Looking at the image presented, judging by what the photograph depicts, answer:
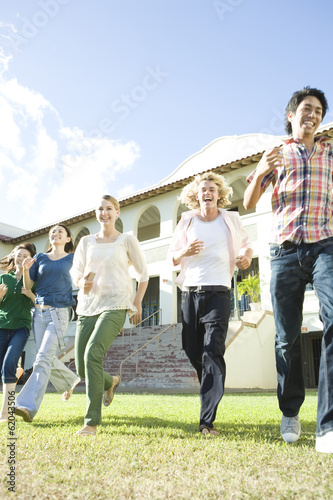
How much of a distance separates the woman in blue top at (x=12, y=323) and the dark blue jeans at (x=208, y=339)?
1977 millimetres

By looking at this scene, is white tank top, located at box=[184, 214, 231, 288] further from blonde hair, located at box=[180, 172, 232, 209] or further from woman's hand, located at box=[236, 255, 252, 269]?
blonde hair, located at box=[180, 172, 232, 209]

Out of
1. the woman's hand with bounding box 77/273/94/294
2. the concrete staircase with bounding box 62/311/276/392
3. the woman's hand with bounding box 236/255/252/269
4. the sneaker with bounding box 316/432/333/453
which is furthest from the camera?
the concrete staircase with bounding box 62/311/276/392

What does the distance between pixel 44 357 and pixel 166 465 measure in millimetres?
2458

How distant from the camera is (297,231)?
3.16 metres

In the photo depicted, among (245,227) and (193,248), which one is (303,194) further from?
(245,227)

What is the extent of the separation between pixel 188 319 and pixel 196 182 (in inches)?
58.2

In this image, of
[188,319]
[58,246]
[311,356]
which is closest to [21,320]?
[58,246]

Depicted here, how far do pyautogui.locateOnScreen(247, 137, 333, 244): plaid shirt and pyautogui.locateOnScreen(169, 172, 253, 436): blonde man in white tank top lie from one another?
82 cm

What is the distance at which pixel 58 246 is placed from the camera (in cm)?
527

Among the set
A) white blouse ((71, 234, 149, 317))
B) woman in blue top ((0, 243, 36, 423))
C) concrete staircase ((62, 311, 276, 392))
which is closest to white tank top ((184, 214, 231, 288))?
white blouse ((71, 234, 149, 317))

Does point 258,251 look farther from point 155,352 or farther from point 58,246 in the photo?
point 58,246

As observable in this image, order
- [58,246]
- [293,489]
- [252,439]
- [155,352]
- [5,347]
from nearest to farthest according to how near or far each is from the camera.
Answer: [293,489]
[252,439]
[5,347]
[58,246]
[155,352]

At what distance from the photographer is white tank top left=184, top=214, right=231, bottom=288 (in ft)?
13.0

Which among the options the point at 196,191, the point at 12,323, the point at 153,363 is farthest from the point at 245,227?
the point at 12,323
